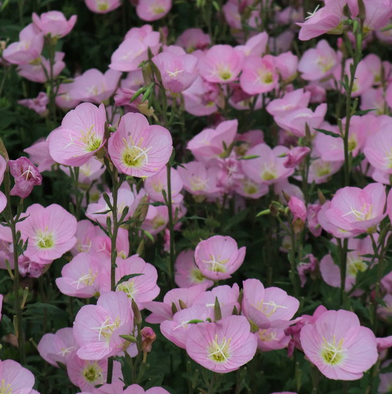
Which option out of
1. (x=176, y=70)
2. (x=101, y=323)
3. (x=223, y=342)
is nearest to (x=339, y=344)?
(x=223, y=342)

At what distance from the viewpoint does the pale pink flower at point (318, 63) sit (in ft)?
9.57

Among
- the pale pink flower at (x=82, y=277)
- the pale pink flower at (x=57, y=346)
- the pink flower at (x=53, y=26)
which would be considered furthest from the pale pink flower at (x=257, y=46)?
the pale pink flower at (x=57, y=346)

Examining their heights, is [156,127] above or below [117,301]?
above

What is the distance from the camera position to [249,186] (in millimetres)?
2570

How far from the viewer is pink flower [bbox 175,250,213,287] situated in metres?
2.21

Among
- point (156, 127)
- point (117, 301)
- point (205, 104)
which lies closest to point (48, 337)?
point (117, 301)

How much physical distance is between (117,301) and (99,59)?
76.5 inches

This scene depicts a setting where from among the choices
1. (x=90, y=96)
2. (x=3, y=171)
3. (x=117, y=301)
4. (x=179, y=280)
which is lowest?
(x=179, y=280)

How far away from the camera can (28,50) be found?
2.69 m

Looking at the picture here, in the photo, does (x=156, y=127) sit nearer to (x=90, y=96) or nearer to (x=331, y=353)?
(x=331, y=353)

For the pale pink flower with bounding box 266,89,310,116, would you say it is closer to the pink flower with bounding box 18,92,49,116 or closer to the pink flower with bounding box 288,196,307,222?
the pink flower with bounding box 288,196,307,222

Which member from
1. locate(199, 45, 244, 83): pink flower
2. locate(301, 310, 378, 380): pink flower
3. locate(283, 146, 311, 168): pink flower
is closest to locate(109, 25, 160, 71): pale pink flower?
locate(199, 45, 244, 83): pink flower

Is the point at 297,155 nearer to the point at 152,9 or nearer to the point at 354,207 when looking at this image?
the point at 354,207

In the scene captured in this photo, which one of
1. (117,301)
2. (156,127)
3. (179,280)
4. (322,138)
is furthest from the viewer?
(322,138)
